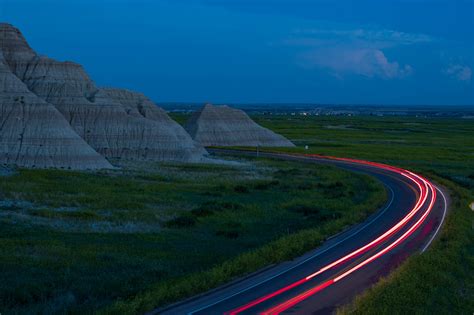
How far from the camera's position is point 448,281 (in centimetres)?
2384

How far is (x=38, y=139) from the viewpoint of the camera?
62.1 m

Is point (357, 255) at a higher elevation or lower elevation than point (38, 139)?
lower

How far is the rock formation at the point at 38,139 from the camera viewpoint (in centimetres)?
6084

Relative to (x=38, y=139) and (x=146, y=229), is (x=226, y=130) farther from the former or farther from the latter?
(x=146, y=229)

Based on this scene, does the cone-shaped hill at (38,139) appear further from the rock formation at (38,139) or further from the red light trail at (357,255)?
the red light trail at (357,255)

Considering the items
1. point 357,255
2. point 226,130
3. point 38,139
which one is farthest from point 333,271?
point 226,130

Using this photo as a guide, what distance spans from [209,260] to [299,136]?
108694 millimetres

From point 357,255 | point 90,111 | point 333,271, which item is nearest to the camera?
point 333,271

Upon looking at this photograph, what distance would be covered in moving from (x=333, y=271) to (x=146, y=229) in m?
12.4

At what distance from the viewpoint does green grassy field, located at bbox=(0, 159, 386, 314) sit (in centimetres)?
2048

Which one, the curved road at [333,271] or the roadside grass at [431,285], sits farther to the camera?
the roadside grass at [431,285]

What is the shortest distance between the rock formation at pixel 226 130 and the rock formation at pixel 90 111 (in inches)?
1014

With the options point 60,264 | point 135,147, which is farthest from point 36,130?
point 60,264

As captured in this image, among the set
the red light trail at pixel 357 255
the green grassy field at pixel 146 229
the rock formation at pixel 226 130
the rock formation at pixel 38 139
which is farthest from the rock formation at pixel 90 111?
the red light trail at pixel 357 255
